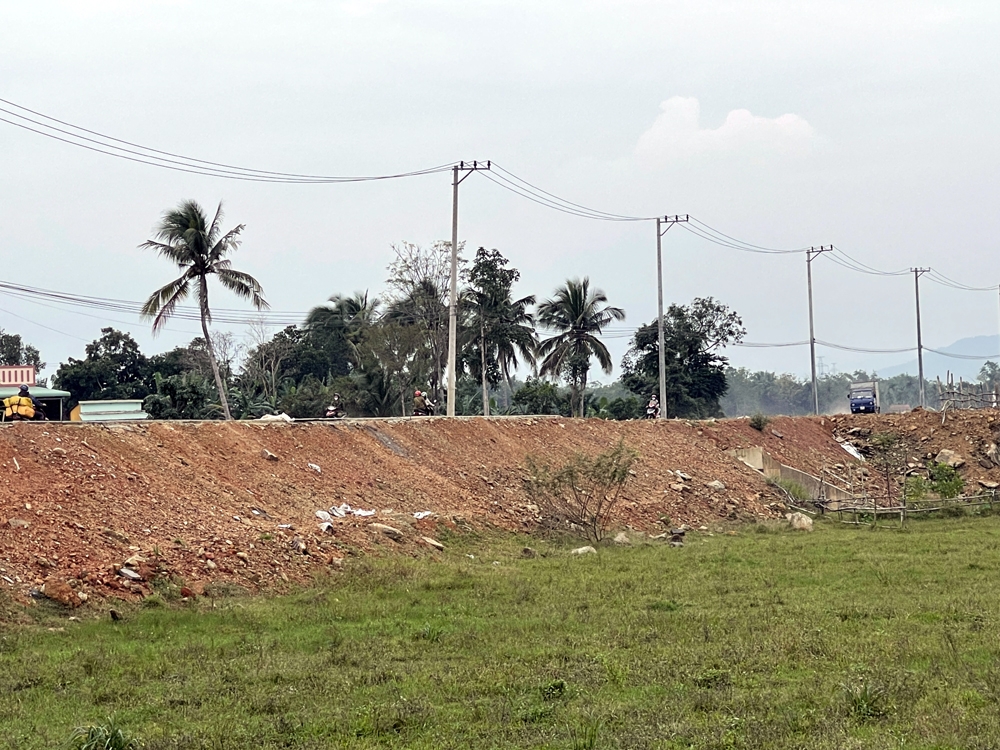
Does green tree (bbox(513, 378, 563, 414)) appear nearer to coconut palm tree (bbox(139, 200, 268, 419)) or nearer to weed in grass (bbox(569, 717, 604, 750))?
coconut palm tree (bbox(139, 200, 268, 419))

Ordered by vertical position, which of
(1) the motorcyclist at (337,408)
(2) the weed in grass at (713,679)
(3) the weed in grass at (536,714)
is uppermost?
(1) the motorcyclist at (337,408)

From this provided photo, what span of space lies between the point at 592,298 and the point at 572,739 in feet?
157

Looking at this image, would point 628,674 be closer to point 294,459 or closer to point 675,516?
point 294,459

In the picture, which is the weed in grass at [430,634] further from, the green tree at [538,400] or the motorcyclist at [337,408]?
the green tree at [538,400]

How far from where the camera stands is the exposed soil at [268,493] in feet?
49.6

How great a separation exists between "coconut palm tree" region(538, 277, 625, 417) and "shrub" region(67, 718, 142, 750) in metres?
47.7

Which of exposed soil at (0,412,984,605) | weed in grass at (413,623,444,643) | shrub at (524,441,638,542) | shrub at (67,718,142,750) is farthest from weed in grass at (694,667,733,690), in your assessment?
shrub at (524,441,638,542)

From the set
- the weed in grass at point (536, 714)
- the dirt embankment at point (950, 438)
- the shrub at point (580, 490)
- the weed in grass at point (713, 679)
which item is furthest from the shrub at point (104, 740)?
the dirt embankment at point (950, 438)

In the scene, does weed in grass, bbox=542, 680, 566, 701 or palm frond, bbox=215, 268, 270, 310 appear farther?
palm frond, bbox=215, 268, 270, 310

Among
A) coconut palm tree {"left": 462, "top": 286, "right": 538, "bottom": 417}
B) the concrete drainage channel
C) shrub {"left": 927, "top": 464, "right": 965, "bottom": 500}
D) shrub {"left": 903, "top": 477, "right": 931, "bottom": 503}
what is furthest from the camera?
coconut palm tree {"left": 462, "top": 286, "right": 538, "bottom": 417}

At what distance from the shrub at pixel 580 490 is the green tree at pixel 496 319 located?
28.8 metres

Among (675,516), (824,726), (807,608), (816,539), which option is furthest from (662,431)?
(824,726)

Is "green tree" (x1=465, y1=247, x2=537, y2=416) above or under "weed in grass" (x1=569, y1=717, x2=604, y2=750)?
above

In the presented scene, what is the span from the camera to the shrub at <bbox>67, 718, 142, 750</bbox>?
27.5ft
